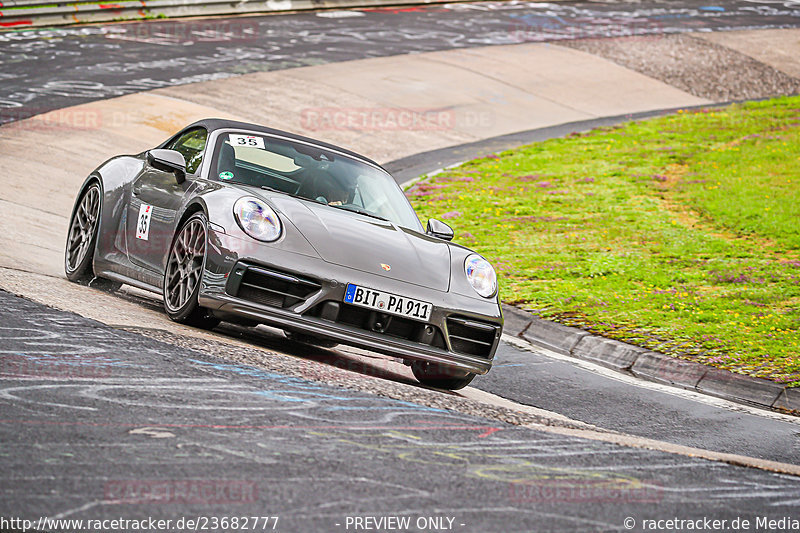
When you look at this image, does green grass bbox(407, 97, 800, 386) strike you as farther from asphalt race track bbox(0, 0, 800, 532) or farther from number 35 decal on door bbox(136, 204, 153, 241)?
number 35 decal on door bbox(136, 204, 153, 241)

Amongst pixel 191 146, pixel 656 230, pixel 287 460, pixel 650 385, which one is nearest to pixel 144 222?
pixel 191 146

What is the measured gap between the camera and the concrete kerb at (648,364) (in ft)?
25.5

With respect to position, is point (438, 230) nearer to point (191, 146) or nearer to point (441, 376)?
point (441, 376)

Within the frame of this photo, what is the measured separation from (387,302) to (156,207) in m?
2.01

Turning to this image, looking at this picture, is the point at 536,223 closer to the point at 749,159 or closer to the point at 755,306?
the point at 755,306

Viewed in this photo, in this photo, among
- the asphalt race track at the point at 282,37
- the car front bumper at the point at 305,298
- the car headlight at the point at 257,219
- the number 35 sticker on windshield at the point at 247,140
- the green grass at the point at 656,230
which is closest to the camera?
the car front bumper at the point at 305,298

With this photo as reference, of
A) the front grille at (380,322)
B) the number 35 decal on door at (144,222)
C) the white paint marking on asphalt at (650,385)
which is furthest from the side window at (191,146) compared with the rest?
the white paint marking on asphalt at (650,385)

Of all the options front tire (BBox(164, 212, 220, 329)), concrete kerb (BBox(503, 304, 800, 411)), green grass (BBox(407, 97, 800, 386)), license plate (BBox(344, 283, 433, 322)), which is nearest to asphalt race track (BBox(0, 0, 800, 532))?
front tire (BBox(164, 212, 220, 329))

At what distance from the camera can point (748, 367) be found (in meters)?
8.17

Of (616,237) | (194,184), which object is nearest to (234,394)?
(194,184)

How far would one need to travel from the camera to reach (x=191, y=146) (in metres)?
7.82

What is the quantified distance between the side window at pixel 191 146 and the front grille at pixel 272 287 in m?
1.49

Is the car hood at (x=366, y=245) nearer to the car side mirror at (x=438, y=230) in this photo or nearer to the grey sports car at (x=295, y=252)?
the grey sports car at (x=295, y=252)

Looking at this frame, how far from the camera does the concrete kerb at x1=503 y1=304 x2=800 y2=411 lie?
7.77 metres
